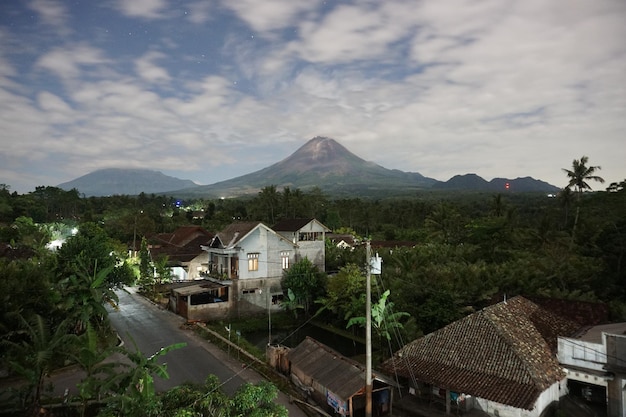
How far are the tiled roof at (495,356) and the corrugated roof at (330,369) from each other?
202cm

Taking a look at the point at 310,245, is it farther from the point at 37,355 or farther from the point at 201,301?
the point at 37,355

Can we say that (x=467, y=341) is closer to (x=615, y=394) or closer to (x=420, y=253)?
(x=615, y=394)

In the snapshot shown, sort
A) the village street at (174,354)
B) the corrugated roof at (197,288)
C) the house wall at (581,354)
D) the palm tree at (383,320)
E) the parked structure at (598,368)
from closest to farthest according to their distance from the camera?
the parked structure at (598,368) < the house wall at (581,354) < the village street at (174,354) < the palm tree at (383,320) < the corrugated roof at (197,288)

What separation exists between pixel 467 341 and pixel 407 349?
7.43 feet

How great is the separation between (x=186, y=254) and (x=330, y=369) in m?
27.0

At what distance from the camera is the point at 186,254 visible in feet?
124

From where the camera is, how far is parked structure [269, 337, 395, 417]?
42.2 feet

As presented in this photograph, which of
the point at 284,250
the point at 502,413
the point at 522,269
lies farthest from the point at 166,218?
the point at 502,413

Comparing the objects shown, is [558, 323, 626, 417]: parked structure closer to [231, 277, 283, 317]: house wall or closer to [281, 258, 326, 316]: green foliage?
[281, 258, 326, 316]: green foliage

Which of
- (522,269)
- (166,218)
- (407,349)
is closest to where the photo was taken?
(407,349)

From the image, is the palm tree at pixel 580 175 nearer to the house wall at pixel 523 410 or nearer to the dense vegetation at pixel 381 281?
the dense vegetation at pixel 381 281

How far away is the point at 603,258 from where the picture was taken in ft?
80.8

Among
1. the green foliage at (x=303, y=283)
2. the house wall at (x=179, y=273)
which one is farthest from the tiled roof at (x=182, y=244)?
the green foliage at (x=303, y=283)

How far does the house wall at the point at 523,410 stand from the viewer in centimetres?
1223
